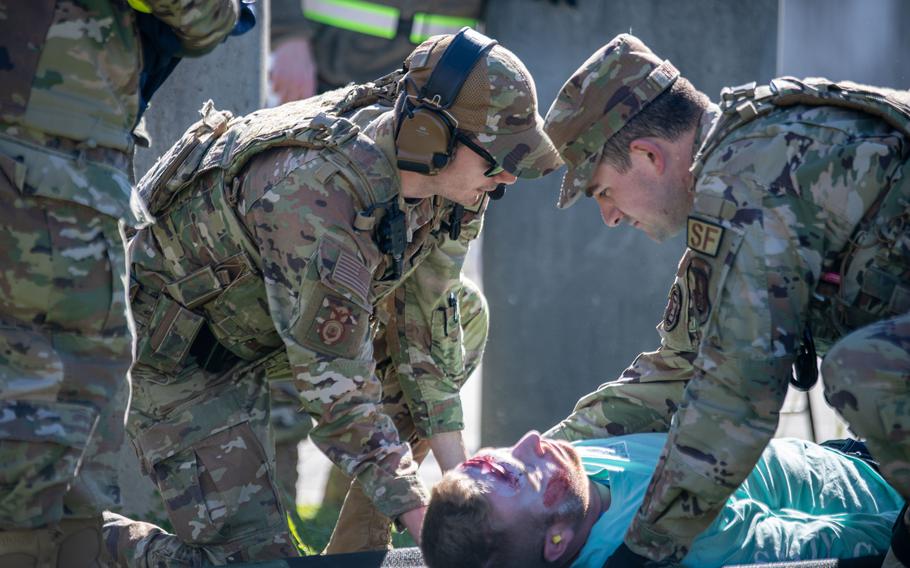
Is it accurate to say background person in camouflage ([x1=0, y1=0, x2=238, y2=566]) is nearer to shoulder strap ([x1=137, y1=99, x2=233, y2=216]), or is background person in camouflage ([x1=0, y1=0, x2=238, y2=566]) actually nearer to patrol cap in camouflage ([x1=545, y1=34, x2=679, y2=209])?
shoulder strap ([x1=137, y1=99, x2=233, y2=216])

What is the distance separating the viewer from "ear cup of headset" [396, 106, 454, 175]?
10.9 feet

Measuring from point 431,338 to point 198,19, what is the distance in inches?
63.6

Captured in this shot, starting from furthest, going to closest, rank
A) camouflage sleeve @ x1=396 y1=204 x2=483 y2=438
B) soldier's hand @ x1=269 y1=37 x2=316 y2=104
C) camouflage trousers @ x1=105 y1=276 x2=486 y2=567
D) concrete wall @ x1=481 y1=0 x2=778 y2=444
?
soldier's hand @ x1=269 y1=37 x2=316 y2=104
concrete wall @ x1=481 y1=0 x2=778 y2=444
camouflage sleeve @ x1=396 y1=204 x2=483 y2=438
camouflage trousers @ x1=105 y1=276 x2=486 y2=567

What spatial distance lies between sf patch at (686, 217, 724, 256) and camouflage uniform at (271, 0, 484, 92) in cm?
353

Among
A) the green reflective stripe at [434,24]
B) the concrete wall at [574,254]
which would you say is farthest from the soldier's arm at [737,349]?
the green reflective stripe at [434,24]

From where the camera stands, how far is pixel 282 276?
330cm

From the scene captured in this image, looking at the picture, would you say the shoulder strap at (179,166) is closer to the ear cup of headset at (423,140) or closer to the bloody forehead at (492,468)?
the ear cup of headset at (423,140)

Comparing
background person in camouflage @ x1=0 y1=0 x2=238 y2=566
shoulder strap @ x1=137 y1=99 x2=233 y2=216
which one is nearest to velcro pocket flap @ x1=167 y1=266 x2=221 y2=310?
shoulder strap @ x1=137 y1=99 x2=233 y2=216

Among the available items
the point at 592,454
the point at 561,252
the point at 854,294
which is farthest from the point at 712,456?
the point at 561,252

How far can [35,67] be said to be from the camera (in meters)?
2.53

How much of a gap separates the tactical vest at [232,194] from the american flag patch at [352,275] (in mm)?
131

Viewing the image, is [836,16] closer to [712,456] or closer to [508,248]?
[508,248]

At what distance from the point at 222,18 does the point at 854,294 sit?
1.54m

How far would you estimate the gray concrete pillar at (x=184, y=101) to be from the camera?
4.48 meters
